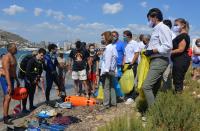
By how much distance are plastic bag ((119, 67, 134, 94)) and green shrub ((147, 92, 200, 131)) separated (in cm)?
347

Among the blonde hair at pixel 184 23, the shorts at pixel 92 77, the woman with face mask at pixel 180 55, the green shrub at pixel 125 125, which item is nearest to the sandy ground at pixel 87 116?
the woman with face mask at pixel 180 55

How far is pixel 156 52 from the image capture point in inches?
289

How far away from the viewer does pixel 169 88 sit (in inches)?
332

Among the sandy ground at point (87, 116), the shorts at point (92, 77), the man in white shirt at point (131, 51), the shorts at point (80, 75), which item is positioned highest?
the man in white shirt at point (131, 51)

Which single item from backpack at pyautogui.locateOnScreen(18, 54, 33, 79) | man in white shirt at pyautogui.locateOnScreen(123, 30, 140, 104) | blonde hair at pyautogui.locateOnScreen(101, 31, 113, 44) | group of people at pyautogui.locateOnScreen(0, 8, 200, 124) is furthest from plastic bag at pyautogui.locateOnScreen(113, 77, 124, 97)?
backpack at pyautogui.locateOnScreen(18, 54, 33, 79)

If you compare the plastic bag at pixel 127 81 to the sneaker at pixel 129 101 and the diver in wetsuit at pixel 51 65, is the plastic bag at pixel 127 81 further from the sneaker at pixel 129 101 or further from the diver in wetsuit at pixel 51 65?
the diver in wetsuit at pixel 51 65

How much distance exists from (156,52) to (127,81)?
11.8 feet

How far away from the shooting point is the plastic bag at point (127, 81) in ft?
35.3

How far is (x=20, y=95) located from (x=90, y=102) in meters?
2.03

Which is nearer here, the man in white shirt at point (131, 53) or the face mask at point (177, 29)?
the face mask at point (177, 29)

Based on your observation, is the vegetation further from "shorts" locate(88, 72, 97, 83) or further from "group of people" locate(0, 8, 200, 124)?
"shorts" locate(88, 72, 97, 83)

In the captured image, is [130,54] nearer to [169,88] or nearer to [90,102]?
[90,102]

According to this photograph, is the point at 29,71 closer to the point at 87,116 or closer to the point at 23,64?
the point at 23,64

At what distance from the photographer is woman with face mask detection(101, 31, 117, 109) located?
9.59 meters
